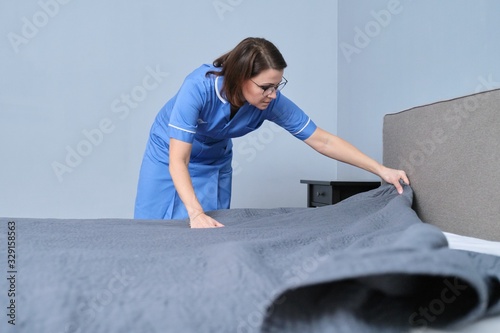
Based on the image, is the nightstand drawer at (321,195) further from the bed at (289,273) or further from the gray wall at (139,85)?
the bed at (289,273)

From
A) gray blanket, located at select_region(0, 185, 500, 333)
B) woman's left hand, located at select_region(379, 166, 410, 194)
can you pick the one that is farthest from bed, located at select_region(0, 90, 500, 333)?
woman's left hand, located at select_region(379, 166, 410, 194)

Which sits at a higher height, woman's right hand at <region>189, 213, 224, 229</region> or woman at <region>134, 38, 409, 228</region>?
woman at <region>134, 38, 409, 228</region>

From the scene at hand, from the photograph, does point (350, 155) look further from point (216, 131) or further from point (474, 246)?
point (474, 246)

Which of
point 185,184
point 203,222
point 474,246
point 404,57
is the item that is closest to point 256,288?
point 474,246

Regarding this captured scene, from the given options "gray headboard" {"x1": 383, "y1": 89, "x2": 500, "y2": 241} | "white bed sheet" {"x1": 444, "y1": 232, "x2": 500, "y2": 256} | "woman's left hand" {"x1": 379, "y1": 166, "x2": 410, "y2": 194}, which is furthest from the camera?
"woman's left hand" {"x1": 379, "y1": 166, "x2": 410, "y2": 194}

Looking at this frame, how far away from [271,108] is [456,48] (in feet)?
2.44

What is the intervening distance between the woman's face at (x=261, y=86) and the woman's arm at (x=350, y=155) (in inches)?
12.8

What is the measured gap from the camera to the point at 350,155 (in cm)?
168

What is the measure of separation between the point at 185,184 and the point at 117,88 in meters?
1.67

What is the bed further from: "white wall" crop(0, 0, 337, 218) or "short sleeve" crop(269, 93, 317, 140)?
"white wall" crop(0, 0, 337, 218)

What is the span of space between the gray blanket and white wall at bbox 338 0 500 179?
1107 mm

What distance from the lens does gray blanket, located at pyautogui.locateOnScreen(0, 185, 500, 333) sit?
0.45 metres

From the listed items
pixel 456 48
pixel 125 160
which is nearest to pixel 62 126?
pixel 125 160

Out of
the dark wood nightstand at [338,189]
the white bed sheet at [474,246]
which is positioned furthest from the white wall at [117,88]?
the white bed sheet at [474,246]
